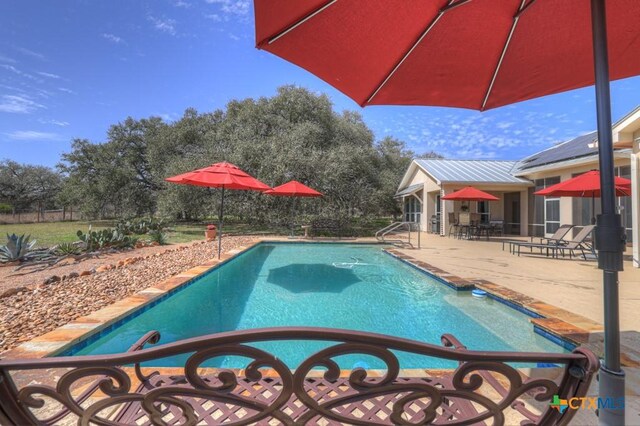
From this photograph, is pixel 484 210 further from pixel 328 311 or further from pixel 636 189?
pixel 328 311

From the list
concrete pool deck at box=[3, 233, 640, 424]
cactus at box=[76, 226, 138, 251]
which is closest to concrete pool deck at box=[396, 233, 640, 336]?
concrete pool deck at box=[3, 233, 640, 424]

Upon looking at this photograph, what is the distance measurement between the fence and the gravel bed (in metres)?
28.7

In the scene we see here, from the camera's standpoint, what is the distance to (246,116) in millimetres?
21297

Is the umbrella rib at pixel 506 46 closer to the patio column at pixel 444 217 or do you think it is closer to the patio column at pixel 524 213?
the patio column at pixel 444 217

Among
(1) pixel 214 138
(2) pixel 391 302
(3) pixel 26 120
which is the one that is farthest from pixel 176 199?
(3) pixel 26 120

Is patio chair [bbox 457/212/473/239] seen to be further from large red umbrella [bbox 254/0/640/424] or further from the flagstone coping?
large red umbrella [bbox 254/0/640/424]

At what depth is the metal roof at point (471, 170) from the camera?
55.2 ft

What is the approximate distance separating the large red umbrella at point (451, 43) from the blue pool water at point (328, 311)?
3135 mm

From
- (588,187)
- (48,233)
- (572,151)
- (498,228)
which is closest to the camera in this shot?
(588,187)

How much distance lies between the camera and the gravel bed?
3793 millimetres

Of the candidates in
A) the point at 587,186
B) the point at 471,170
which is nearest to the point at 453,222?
the point at 471,170

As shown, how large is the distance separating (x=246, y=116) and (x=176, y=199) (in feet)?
24.9

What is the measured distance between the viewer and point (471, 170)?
739 inches

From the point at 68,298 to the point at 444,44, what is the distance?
639cm
